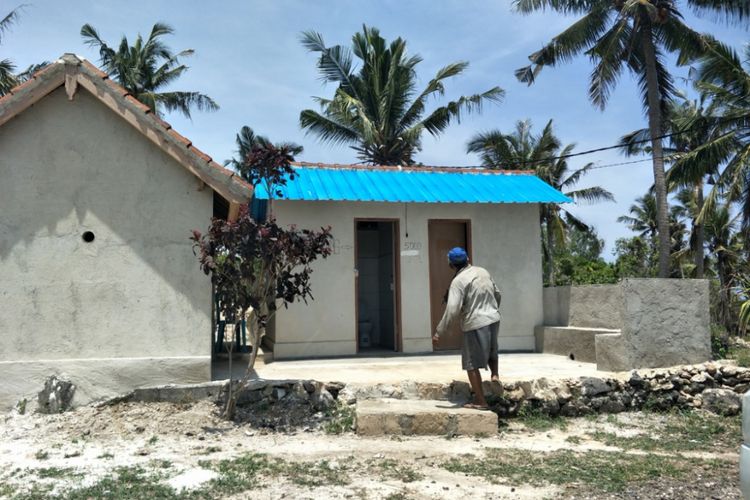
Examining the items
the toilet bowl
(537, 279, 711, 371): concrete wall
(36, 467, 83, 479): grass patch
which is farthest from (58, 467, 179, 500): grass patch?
the toilet bowl

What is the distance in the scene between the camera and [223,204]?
27.6ft

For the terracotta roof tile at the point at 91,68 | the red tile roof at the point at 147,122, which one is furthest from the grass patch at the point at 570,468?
the terracotta roof tile at the point at 91,68

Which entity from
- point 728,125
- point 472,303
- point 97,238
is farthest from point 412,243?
point 728,125

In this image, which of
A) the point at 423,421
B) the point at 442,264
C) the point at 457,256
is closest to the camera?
the point at 423,421

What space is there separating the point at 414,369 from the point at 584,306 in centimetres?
337

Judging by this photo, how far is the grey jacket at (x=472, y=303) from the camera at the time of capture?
6.76m

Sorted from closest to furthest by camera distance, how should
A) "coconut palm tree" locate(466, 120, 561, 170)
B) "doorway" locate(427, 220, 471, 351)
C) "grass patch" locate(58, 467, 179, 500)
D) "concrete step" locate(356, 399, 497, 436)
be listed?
"grass patch" locate(58, 467, 179, 500) → "concrete step" locate(356, 399, 497, 436) → "doorway" locate(427, 220, 471, 351) → "coconut palm tree" locate(466, 120, 561, 170)

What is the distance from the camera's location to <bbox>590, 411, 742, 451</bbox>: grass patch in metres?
6.27

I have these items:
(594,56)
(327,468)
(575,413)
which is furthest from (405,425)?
(594,56)

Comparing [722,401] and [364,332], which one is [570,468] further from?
[364,332]

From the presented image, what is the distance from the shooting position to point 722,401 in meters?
7.71

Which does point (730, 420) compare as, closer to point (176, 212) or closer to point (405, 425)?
point (405, 425)

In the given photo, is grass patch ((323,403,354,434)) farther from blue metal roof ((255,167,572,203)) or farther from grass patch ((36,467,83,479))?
blue metal roof ((255,167,572,203))

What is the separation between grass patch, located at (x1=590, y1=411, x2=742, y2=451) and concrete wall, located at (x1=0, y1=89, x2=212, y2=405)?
16.6 feet
